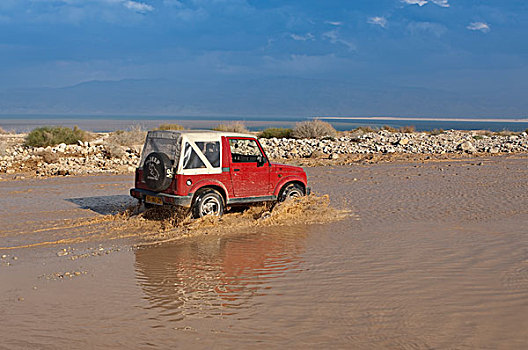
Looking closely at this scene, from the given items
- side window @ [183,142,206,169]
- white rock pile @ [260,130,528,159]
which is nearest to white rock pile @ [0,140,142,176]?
white rock pile @ [260,130,528,159]

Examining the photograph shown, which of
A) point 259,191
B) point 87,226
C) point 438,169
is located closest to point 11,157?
point 87,226

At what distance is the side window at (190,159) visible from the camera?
32.2 ft

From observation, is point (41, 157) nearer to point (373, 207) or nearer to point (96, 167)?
A: point (96, 167)

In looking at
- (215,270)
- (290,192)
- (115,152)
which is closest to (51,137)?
(115,152)

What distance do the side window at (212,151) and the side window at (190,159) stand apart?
0.17 metres

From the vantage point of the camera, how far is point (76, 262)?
25.8ft

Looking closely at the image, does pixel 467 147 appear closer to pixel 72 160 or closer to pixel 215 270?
pixel 72 160

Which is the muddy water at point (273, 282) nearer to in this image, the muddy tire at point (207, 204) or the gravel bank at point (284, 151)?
the muddy tire at point (207, 204)

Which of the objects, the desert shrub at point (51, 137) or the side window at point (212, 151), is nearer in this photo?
the side window at point (212, 151)

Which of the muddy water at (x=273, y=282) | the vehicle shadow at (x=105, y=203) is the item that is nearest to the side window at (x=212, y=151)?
the muddy water at (x=273, y=282)

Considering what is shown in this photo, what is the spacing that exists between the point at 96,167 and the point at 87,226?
1177 cm

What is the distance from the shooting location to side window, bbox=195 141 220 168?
32.9 feet

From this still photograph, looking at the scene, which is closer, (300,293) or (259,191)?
(300,293)

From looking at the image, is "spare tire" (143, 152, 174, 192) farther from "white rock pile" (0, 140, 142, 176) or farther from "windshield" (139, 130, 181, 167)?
"white rock pile" (0, 140, 142, 176)
